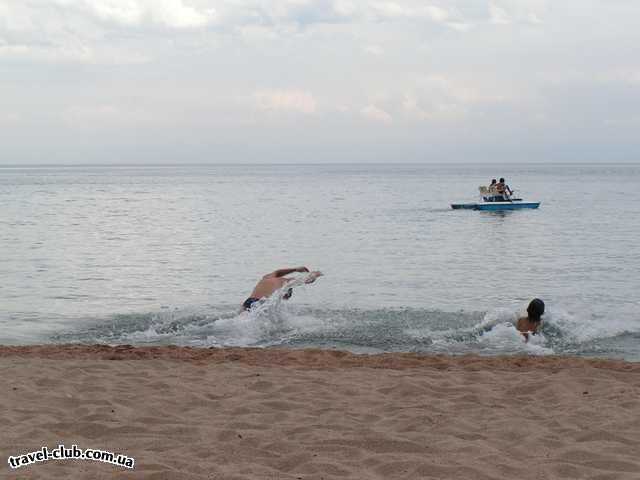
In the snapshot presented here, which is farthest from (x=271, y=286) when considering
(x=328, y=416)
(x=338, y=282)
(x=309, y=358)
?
(x=328, y=416)

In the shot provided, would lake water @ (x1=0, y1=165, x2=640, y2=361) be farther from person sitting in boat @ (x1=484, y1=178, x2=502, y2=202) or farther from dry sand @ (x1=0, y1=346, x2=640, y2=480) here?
dry sand @ (x1=0, y1=346, x2=640, y2=480)

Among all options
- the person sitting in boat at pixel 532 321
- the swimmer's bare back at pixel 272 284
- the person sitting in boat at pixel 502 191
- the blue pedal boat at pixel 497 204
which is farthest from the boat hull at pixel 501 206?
the person sitting in boat at pixel 532 321

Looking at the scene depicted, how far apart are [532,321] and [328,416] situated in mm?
5663

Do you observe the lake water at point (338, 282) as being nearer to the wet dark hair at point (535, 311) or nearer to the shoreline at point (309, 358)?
the wet dark hair at point (535, 311)

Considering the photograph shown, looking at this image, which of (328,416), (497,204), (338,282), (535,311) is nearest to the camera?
(328,416)

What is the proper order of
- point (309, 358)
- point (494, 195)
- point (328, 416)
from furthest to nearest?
1. point (494, 195)
2. point (309, 358)
3. point (328, 416)

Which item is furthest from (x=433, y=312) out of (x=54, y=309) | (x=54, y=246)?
(x=54, y=246)

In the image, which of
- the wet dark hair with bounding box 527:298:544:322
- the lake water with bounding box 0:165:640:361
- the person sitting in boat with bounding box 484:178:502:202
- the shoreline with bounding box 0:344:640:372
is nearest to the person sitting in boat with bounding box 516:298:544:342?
the wet dark hair with bounding box 527:298:544:322

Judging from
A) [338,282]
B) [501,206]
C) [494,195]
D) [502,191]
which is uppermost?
[502,191]

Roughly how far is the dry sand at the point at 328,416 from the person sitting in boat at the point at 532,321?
81.2 inches

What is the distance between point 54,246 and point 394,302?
52.2 ft

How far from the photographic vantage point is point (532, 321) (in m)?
11.1

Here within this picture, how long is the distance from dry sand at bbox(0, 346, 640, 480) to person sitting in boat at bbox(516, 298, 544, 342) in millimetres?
2062

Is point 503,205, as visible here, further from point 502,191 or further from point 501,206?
point 502,191
